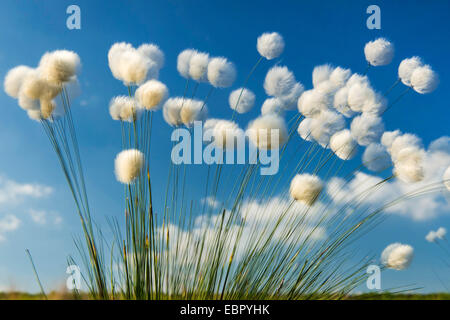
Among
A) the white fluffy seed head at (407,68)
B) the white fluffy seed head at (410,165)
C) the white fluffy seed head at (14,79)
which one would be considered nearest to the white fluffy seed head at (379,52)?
the white fluffy seed head at (407,68)

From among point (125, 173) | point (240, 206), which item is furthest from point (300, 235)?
point (125, 173)

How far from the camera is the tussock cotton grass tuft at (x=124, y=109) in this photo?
2014 mm

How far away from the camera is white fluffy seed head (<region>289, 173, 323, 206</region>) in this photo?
1916mm

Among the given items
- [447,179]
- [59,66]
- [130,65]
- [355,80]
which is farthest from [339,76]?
[59,66]

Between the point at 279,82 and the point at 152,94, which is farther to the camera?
the point at 279,82

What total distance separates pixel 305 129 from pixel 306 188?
54cm

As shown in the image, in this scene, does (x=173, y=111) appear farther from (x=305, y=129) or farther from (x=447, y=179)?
(x=447, y=179)

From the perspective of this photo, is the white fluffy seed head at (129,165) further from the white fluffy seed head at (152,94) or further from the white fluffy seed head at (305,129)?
the white fluffy seed head at (305,129)

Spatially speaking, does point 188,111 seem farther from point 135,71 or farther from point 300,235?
point 300,235

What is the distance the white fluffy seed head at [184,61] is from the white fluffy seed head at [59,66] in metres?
0.57

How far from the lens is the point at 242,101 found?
233 cm

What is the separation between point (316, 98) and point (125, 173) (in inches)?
44.4

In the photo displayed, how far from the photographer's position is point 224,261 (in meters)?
1.93
